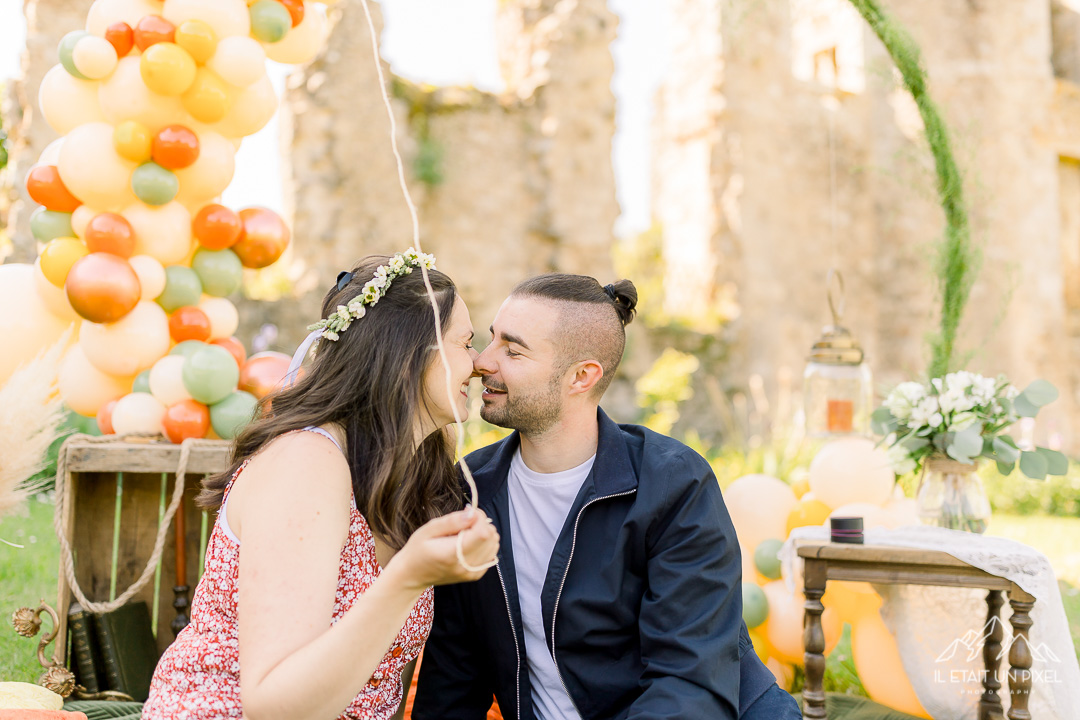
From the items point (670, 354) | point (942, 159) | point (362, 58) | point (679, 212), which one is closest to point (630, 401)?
point (670, 354)

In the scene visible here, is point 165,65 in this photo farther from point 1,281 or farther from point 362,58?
point 362,58

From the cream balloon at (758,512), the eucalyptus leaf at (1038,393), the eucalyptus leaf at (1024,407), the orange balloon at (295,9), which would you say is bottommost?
the cream balloon at (758,512)

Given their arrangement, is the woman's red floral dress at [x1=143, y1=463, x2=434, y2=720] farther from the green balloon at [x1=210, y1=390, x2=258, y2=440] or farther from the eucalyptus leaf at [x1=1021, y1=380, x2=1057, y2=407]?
the eucalyptus leaf at [x1=1021, y1=380, x2=1057, y2=407]

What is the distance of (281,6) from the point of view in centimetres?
341

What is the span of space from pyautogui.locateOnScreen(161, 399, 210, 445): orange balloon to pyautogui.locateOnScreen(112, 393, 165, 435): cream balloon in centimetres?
4

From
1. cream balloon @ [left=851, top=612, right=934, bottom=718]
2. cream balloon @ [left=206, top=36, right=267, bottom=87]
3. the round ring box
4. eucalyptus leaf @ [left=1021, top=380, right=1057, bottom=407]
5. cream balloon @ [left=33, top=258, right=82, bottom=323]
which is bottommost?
cream balloon @ [left=851, top=612, right=934, bottom=718]

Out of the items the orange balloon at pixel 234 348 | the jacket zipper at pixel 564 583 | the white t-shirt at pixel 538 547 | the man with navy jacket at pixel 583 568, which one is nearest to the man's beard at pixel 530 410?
the man with navy jacket at pixel 583 568

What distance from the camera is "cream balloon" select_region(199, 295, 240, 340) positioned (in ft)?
11.1

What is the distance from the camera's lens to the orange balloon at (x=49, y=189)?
10.5 feet

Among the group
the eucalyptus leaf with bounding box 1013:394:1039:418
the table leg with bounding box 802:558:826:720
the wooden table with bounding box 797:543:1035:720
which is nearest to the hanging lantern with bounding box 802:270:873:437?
the eucalyptus leaf with bounding box 1013:394:1039:418

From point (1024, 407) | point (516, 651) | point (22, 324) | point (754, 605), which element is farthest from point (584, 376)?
point (22, 324)

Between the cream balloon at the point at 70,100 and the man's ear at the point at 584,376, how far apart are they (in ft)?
7.31

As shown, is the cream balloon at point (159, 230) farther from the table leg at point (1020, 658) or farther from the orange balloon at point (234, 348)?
the table leg at point (1020, 658)

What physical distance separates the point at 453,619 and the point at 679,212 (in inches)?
413
